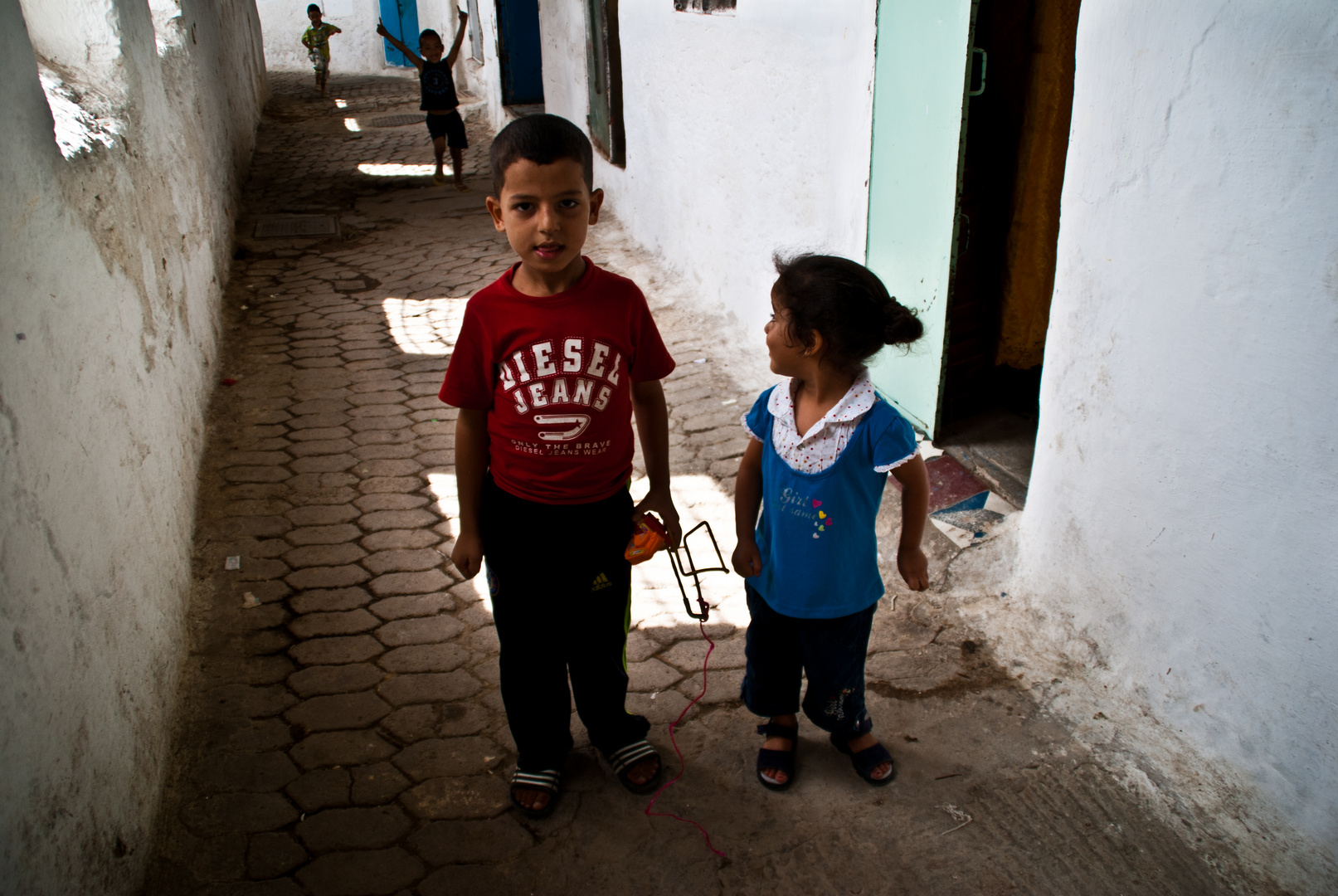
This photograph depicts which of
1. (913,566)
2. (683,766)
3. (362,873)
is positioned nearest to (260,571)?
(362,873)

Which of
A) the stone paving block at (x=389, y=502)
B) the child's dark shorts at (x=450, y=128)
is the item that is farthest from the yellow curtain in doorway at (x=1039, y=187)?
the child's dark shorts at (x=450, y=128)

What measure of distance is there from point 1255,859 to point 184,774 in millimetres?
2642

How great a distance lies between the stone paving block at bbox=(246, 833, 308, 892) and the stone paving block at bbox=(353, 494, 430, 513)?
1.71 m

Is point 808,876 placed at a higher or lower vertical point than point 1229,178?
lower

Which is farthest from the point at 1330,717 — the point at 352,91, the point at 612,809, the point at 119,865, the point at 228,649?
the point at 352,91

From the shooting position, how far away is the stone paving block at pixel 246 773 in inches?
97.7

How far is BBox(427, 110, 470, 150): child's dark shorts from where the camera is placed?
9.24 metres

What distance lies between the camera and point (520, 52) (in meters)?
10.7

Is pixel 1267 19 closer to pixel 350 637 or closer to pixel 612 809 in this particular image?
pixel 612 809

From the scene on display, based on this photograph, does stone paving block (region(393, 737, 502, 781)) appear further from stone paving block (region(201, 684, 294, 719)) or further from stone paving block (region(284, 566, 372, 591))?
stone paving block (region(284, 566, 372, 591))

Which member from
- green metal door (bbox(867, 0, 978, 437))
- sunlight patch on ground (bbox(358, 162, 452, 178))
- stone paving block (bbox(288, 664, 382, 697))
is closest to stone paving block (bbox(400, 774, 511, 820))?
stone paving block (bbox(288, 664, 382, 697))

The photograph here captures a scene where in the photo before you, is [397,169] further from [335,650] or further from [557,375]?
[557,375]

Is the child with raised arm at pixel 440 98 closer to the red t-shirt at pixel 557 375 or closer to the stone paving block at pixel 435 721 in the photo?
the stone paving block at pixel 435 721

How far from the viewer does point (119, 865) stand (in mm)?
2037
